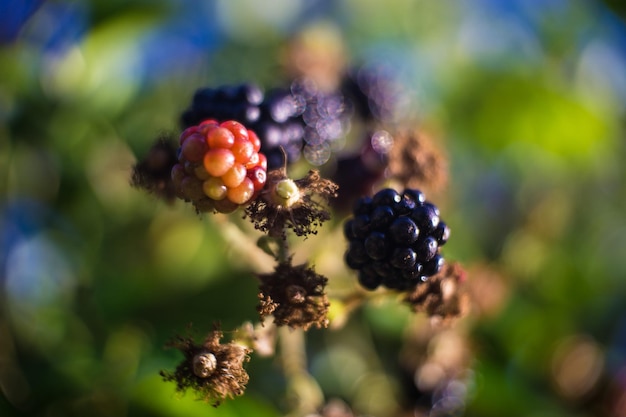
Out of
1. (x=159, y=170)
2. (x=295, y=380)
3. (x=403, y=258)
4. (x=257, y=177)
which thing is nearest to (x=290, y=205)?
(x=257, y=177)

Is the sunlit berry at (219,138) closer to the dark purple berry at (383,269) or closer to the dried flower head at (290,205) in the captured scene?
the dried flower head at (290,205)

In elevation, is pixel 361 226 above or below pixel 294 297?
above

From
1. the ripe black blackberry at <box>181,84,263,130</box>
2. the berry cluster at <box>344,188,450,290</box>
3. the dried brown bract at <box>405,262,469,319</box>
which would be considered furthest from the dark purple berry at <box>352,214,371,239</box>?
the ripe black blackberry at <box>181,84,263,130</box>

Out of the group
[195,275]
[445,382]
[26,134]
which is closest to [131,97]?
[26,134]

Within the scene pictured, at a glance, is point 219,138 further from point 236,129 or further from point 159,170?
point 159,170

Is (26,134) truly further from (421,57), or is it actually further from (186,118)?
(421,57)

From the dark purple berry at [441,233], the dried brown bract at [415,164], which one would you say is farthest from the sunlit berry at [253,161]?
the dried brown bract at [415,164]
